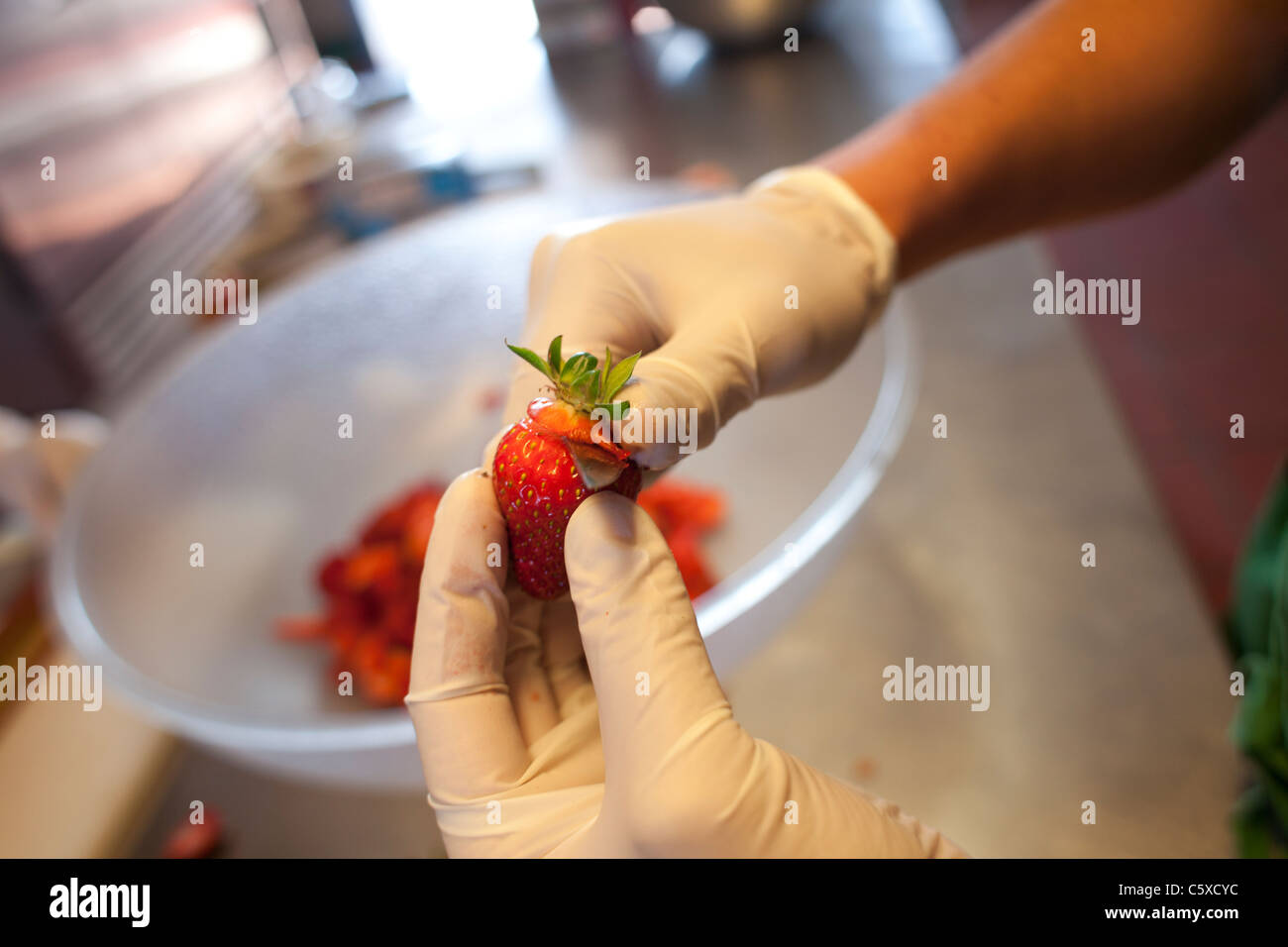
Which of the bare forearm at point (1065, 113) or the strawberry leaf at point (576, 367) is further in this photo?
the bare forearm at point (1065, 113)

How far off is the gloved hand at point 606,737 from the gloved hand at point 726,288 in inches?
3.9

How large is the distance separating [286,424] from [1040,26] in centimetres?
91

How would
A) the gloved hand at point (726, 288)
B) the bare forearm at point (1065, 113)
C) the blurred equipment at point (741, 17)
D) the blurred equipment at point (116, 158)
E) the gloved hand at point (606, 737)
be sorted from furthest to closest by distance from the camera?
the blurred equipment at point (741, 17) → the blurred equipment at point (116, 158) → the bare forearm at point (1065, 113) → the gloved hand at point (726, 288) → the gloved hand at point (606, 737)

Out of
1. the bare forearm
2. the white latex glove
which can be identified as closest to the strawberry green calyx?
the bare forearm

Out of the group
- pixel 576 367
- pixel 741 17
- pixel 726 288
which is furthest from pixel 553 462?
pixel 741 17

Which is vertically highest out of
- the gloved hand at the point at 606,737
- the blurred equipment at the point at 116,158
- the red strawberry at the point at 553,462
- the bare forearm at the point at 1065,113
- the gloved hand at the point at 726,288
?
the blurred equipment at the point at 116,158

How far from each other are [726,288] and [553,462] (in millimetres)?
224

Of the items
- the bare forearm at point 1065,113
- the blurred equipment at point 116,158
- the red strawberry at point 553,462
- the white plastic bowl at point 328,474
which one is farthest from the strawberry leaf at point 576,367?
the blurred equipment at point 116,158

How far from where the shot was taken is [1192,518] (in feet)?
4.05

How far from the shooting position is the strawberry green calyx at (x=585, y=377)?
426 mm

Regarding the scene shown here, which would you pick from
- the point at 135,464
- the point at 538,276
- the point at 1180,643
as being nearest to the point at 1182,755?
the point at 1180,643

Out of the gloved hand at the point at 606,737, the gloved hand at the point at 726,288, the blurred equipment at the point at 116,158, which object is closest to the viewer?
the gloved hand at the point at 606,737

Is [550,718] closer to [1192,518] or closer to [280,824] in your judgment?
[280,824]

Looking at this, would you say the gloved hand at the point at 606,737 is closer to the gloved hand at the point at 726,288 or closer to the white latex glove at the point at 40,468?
the gloved hand at the point at 726,288
